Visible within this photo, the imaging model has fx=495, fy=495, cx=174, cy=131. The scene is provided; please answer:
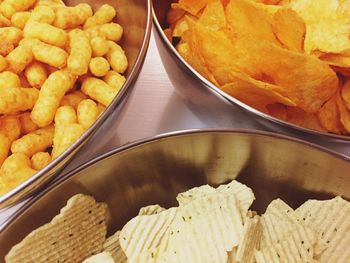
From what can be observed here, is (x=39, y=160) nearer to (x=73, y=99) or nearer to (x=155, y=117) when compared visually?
(x=73, y=99)

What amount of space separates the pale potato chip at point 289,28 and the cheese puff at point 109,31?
1.10 ft

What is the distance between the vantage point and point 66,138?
861 mm

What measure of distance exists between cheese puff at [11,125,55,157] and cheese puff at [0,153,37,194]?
19mm

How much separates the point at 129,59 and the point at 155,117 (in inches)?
5.5

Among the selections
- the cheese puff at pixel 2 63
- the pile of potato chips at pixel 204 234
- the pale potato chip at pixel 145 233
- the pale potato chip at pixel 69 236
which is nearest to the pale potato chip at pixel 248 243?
the pile of potato chips at pixel 204 234

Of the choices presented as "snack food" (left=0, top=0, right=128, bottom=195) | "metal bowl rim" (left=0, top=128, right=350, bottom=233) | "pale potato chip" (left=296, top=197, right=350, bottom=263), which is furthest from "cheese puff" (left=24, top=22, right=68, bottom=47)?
"pale potato chip" (left=296, top=197, right=350, bottom=263)

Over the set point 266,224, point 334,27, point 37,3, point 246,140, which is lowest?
point 266,224

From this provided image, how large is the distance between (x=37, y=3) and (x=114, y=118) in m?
0.42

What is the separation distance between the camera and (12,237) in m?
0.69

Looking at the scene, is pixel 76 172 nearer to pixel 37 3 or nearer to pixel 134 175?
pixel 134 175

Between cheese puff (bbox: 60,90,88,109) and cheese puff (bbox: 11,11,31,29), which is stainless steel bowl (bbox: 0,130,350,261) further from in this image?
cheese puff (bbox: 11,11,31,29)

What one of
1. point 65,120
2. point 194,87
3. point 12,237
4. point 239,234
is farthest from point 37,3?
point 239,234

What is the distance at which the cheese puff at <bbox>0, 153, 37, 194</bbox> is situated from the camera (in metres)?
0.83

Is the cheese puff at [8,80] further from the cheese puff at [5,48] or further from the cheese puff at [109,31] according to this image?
the cheese puff at [109,31]
